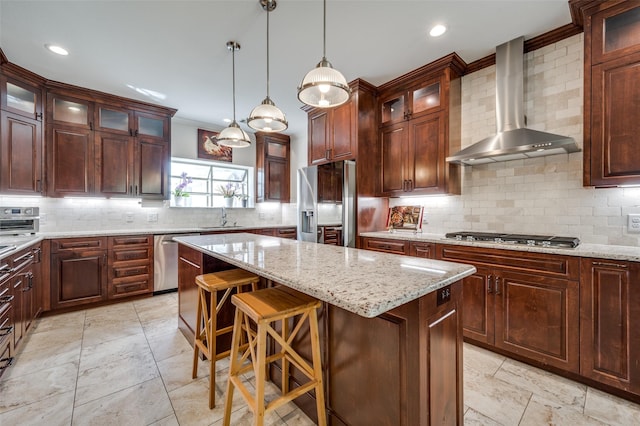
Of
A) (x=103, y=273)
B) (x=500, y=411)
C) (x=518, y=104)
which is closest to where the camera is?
(x=500, y=411)

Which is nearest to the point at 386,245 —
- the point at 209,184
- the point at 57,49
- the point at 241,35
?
the point at 241,35

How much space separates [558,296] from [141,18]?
3.77 metres

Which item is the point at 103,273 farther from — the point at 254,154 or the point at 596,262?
the point at 596,262

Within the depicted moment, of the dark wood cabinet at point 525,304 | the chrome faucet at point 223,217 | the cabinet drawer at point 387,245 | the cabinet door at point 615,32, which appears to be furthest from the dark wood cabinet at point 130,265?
the cabinet door at point 615,32

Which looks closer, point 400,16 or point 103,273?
point 400,16

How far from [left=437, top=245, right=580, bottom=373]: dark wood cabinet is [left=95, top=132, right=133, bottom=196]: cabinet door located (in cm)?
410

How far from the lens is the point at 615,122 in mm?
1933

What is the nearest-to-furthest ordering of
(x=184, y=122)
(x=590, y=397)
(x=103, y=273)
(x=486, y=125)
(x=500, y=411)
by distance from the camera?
(x=500, y=411) < (x=590, y=397) < (x=486, y=125) < (x=103, y=273) < (x=184, y=122)

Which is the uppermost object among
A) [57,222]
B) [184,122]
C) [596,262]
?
[184,122]

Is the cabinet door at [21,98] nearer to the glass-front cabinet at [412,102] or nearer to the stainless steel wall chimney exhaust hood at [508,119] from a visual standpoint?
the glass-front cabinet at [412,102]

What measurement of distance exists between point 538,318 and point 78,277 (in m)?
4.59

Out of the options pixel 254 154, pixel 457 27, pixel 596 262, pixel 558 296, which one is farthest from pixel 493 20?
pixel 254 154

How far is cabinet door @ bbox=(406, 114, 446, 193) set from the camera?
9.62ft

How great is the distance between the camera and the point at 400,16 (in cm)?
219
